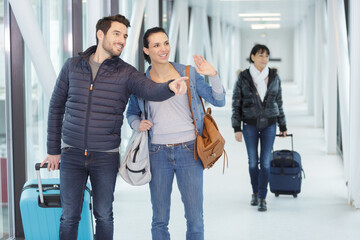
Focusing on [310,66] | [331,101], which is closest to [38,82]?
[331,101]

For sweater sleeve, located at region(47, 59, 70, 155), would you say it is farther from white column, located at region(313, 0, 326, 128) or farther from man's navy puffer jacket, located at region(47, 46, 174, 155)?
white column, located at region(313, 0, 326, 128)

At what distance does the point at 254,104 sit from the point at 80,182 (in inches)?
111

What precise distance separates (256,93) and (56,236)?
2902mm

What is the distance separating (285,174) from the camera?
6.83 metres

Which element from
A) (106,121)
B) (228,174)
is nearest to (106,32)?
(106,121)

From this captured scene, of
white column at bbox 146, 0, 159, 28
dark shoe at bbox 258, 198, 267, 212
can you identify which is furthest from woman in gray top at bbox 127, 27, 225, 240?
white column at bbox 146, 0, 159, 28

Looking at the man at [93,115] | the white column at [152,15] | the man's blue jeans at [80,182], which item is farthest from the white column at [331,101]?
the man's blue jeans at [80,182]

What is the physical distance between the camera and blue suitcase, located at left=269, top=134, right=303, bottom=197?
22.4 feet

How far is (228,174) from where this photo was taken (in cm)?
870

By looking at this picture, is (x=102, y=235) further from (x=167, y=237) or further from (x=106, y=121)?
(x=106, y=121)

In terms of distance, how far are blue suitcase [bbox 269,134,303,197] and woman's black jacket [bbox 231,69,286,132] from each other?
2.81 ft

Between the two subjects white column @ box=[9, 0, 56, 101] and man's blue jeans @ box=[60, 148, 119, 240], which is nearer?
man's blue jeans @ box=[60, 148, 119, 240]

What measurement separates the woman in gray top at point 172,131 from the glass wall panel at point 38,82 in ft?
4.63

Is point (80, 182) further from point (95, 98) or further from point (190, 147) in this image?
point (190, 147)
